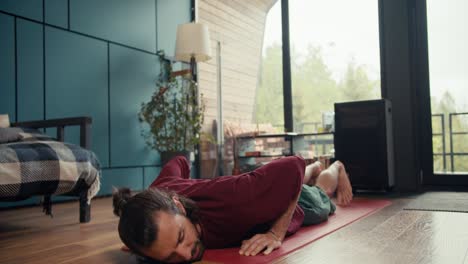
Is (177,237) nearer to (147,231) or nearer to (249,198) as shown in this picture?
(147,231)

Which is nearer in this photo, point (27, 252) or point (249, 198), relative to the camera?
point (249, 198)

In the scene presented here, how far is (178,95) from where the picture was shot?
484 cm

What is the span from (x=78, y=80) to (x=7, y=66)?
2.08ft

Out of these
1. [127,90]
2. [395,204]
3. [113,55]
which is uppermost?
[113,55]

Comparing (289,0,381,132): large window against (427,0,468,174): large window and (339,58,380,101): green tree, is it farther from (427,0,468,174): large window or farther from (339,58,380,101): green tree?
(427,0,468,174): large window

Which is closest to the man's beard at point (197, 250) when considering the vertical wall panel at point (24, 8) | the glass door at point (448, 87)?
the vertical wall panel at point (24, 8)

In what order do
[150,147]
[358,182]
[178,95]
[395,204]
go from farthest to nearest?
[178,95]
[150,147]
[358,182]
[395,204]

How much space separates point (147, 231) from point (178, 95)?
3730 millimetres

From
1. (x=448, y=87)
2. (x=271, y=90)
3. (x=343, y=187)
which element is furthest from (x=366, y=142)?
(x=271, y=90)

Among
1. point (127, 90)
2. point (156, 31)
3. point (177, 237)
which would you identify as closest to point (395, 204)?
point (177, 237)

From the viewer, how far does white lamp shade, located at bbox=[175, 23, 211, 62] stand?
14.4 feet

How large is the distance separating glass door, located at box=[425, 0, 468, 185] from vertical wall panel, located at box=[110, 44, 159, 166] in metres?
2.84

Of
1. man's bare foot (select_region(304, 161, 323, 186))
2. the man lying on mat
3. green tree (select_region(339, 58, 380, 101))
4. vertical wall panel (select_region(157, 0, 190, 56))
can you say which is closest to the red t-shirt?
the man lying on mat

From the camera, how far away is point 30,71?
130 inches
